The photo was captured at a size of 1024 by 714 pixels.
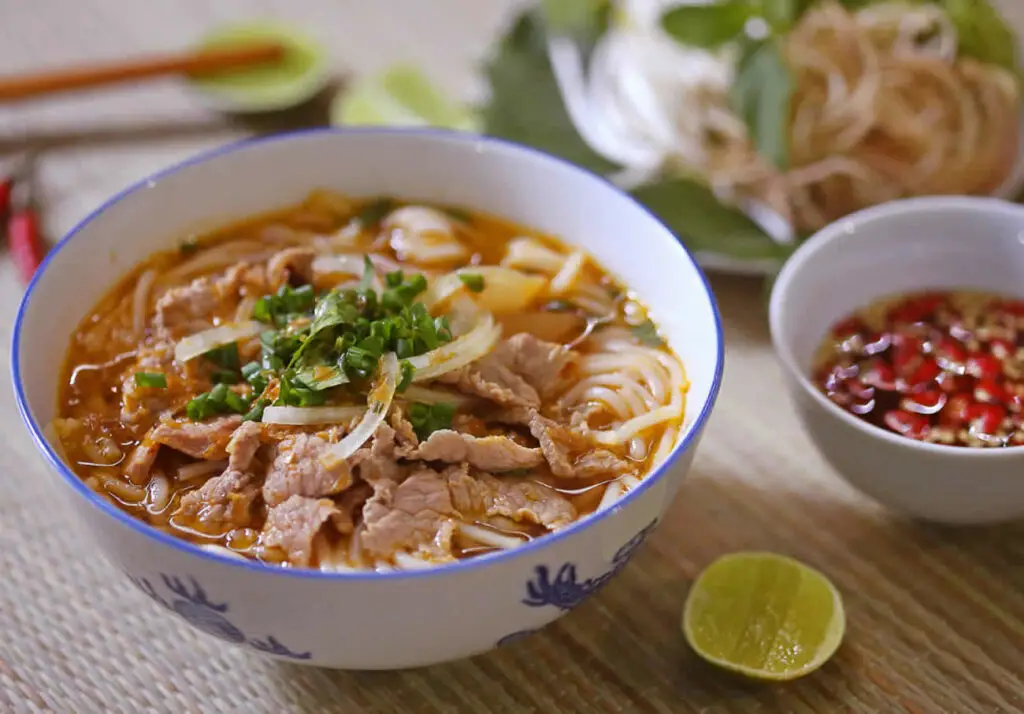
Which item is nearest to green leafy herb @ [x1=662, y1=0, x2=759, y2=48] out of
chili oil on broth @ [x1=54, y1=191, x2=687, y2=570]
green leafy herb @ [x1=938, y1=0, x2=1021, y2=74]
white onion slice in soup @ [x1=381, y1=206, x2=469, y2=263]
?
green leafy herb @ [x1=938, y1=0, x2=1021, y2=74]

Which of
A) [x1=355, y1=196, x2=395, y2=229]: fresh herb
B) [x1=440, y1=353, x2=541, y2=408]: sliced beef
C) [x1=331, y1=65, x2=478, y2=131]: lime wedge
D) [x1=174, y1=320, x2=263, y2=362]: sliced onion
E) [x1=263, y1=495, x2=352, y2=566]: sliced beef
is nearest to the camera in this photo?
[x1=263, y1=495, x2=352, y2=566]: sliced beef

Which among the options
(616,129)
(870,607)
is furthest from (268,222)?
(870,607)

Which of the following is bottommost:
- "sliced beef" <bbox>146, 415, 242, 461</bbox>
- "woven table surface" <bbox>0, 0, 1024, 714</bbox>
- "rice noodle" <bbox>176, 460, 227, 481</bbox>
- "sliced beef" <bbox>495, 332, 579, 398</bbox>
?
"woven table surface" <bbox>0, 0, 1024, 714</bbox>

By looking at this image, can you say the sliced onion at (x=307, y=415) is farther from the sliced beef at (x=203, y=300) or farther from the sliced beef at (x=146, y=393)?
the sliced beef at (x=203, y=300)

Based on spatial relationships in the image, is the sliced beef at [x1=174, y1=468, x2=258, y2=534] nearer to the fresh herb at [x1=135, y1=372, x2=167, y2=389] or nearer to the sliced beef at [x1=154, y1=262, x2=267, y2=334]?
the fresh herb at [x1=135, y1=372, x2=167, y2=389]

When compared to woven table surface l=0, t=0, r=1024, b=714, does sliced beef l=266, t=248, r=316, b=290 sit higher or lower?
higher

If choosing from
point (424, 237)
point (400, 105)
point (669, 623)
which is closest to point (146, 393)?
point (424, 237)

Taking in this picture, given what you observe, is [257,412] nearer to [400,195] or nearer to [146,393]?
[146,393]

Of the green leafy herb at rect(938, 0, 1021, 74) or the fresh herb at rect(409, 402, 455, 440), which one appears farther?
the green leafy herb at rect(938, 0, 1021, 74)
